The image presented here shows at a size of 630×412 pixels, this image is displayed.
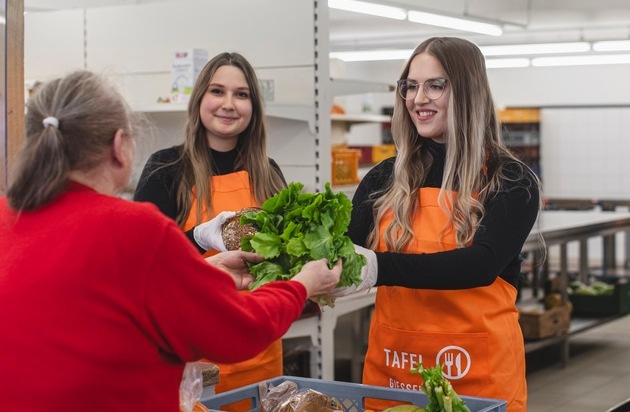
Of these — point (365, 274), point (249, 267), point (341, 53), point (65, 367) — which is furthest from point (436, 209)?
point (341, 53)

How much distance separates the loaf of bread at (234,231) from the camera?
90.4 inches

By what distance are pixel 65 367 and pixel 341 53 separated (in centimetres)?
1167

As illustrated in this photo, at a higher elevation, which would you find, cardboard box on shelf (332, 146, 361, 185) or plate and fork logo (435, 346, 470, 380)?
cardboard box on shelf (332, 146, 361, 185)

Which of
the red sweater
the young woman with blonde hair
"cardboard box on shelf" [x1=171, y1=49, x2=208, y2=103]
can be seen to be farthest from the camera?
"cardboard box on shelf" [x1=171, y1=49, x2=208, y2=103]

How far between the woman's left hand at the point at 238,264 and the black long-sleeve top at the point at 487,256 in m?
0.31

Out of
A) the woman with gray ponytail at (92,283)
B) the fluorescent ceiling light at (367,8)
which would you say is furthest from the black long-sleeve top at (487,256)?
the fluorescent ceiling light at (367,8)

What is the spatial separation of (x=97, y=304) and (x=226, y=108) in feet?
5.52

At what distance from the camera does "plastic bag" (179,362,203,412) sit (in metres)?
1.86

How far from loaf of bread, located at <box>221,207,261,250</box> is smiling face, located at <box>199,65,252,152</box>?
29.3 inches

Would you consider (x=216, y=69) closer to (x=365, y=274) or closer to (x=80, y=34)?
(x=365, y=274)

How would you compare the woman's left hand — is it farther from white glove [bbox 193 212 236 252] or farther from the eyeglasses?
the eyeglasses

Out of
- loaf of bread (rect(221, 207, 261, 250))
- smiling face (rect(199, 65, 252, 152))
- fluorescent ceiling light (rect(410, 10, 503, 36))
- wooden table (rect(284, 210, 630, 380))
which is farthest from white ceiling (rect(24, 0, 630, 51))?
loaf of bread (rect(221, 207, 261, 250))

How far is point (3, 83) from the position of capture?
7.72 feet

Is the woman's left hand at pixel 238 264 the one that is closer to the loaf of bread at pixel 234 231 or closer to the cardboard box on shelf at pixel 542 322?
the loaf of bread at pixel 234 231
